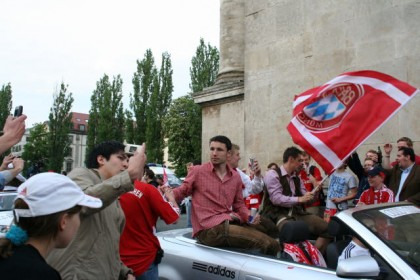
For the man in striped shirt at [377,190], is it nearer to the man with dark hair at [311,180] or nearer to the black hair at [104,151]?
the man with dark hair at [311,180]

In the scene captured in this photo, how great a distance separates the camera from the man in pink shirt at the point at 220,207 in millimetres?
4195

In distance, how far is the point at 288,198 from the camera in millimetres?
5020

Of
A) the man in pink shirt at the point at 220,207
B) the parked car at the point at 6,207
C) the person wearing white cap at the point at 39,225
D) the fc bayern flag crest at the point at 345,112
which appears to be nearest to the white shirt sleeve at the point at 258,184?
the fc bayern flag crest at the point at 345,112

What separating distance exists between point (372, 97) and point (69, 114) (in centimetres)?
4749

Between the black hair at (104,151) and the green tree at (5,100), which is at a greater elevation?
the green tree at (5,100)

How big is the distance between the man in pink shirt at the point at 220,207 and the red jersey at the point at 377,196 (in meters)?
2.11

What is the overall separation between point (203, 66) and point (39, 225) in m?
42.8

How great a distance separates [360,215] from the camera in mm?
3148

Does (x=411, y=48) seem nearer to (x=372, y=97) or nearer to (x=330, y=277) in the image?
(x=372, y=97)

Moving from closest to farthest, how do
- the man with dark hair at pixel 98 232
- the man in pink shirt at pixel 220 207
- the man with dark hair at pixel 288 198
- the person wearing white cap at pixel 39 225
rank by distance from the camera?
the person wearing white cap at pixel 39 225, the man with dark hair at pixel 98 232, the man in pink shirt at pixel 220 207, the man with dark hair at pixel 288 198

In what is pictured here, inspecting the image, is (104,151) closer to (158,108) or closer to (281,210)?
(281,210)

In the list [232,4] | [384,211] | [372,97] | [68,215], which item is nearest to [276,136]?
[232,4]

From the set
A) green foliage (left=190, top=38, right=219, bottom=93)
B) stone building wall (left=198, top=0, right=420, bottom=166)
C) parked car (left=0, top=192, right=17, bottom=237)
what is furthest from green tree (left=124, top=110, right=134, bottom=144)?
parked car (left=0, top=192, right=17, bottom=237)

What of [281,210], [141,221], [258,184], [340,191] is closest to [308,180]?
[340,191]
